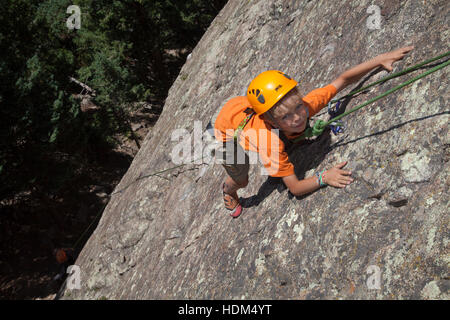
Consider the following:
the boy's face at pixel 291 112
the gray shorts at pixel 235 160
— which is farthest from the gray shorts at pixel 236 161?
the boy's face at pixel 291 112

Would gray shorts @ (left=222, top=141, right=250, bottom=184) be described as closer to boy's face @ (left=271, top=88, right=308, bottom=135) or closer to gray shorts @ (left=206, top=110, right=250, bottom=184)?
gray shorts @ (left=206, top=110, right=250, bottom=184)

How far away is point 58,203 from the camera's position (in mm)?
24891

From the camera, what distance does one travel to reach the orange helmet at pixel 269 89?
3.57 meters

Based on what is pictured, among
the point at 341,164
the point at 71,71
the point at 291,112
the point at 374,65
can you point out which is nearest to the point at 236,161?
the point at 291,112

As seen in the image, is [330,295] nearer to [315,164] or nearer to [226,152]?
[315,164]

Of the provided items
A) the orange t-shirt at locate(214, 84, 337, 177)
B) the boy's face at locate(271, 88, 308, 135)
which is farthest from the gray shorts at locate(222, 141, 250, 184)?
the boy's face at locate(271, 88, 308, 135)

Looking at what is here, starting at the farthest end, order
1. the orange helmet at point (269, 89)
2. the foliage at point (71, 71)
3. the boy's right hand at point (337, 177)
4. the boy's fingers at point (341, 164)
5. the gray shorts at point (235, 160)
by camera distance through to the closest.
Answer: the foliage at point (71, 71) → the gray shorts at point (235, 160) → the boy's fingers at point (341, 164) → the boy's right hand at point (337, 177) → the orange helmet at point (269, 89)

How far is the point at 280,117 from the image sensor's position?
3715 mm

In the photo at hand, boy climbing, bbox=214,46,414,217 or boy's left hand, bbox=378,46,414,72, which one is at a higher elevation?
boy climbing, bbox=214,46,414,217

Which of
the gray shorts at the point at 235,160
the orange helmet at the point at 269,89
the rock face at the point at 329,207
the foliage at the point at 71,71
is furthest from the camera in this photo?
the foliage at the point at 71,71

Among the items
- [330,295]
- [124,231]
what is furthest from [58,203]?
[330,295]

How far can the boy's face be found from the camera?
3.62m

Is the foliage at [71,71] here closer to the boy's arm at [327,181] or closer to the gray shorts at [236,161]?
the gray shorts at [236,161]
